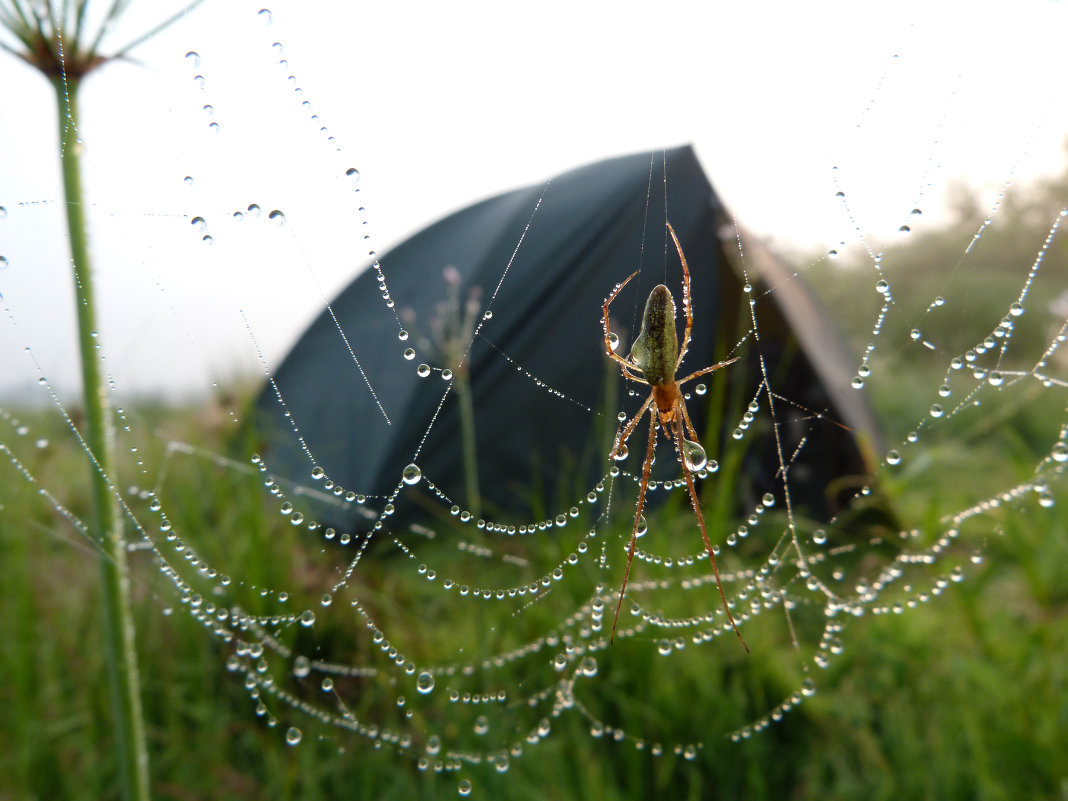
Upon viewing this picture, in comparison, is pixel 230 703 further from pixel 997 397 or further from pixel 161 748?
pixel 997 397

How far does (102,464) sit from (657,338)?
34.3 inches

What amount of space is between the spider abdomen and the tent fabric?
8.55 feet

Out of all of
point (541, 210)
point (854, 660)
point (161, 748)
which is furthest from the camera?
point (541, 210)

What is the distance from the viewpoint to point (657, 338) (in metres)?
1.00

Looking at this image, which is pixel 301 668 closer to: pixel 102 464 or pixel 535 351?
pixel 102 464

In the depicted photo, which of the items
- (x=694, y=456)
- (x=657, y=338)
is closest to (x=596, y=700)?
(x=694, y=456)

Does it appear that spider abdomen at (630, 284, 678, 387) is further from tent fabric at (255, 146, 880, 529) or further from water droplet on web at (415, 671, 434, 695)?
tent fabric at (255, 146, 880, 529)

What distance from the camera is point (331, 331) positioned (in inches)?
236

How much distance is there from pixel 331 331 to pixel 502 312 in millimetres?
2361

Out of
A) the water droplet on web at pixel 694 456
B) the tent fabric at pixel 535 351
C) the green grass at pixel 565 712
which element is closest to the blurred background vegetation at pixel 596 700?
the green grass at pixel 565 712

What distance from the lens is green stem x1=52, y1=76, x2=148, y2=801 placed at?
1002 mm

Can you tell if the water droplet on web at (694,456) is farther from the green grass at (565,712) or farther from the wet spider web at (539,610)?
the green grass at (565,712)

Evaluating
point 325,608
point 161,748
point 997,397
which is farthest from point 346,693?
point 997,397

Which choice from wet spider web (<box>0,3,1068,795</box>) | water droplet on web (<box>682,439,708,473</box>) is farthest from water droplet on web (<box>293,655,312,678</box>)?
water droplet on web (<box>682,439,708,473</box>)
